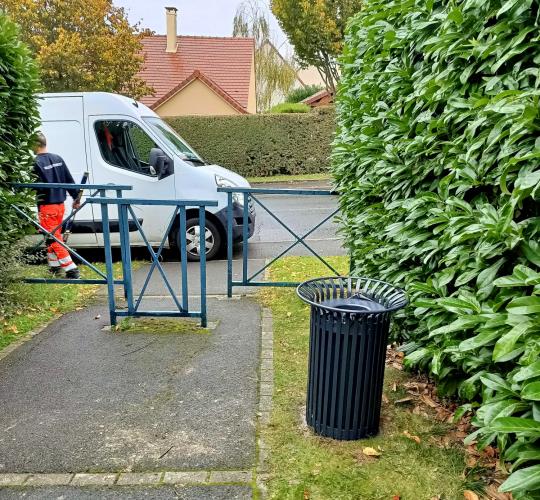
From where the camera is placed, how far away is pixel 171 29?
78.1ft

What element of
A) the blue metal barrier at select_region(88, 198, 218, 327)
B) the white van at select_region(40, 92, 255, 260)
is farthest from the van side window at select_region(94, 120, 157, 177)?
the blue metal barrier at select_region(88, 198, 218, 327)

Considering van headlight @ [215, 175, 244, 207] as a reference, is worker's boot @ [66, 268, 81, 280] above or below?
below

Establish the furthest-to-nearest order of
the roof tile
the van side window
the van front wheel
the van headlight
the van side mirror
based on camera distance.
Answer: the roof tile < the van front wheel < the van headlight < the van side window < the van side mirror

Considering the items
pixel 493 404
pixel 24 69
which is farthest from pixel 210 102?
pixel 493 404

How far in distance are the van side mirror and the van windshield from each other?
261mm

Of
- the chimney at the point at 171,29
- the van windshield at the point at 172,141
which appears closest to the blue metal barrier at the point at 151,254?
the van windshield at the point at 172,141

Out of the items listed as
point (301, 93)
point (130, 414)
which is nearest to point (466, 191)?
point (130, 414)

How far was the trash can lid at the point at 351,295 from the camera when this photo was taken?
9.37 ft

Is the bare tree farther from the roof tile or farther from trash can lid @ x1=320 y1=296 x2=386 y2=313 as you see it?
trash can lid @ x1=320 y1=296 x2=386 y2=313

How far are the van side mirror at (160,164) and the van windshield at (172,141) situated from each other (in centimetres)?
26

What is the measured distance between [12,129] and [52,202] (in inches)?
53.3

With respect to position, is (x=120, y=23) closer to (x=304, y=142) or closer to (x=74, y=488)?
(x=304, y=142)

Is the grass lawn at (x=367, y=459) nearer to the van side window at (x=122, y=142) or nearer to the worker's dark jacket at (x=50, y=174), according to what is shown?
the worker's dark jacket at (x=50, y=174)

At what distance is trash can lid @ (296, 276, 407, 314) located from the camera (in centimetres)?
286
